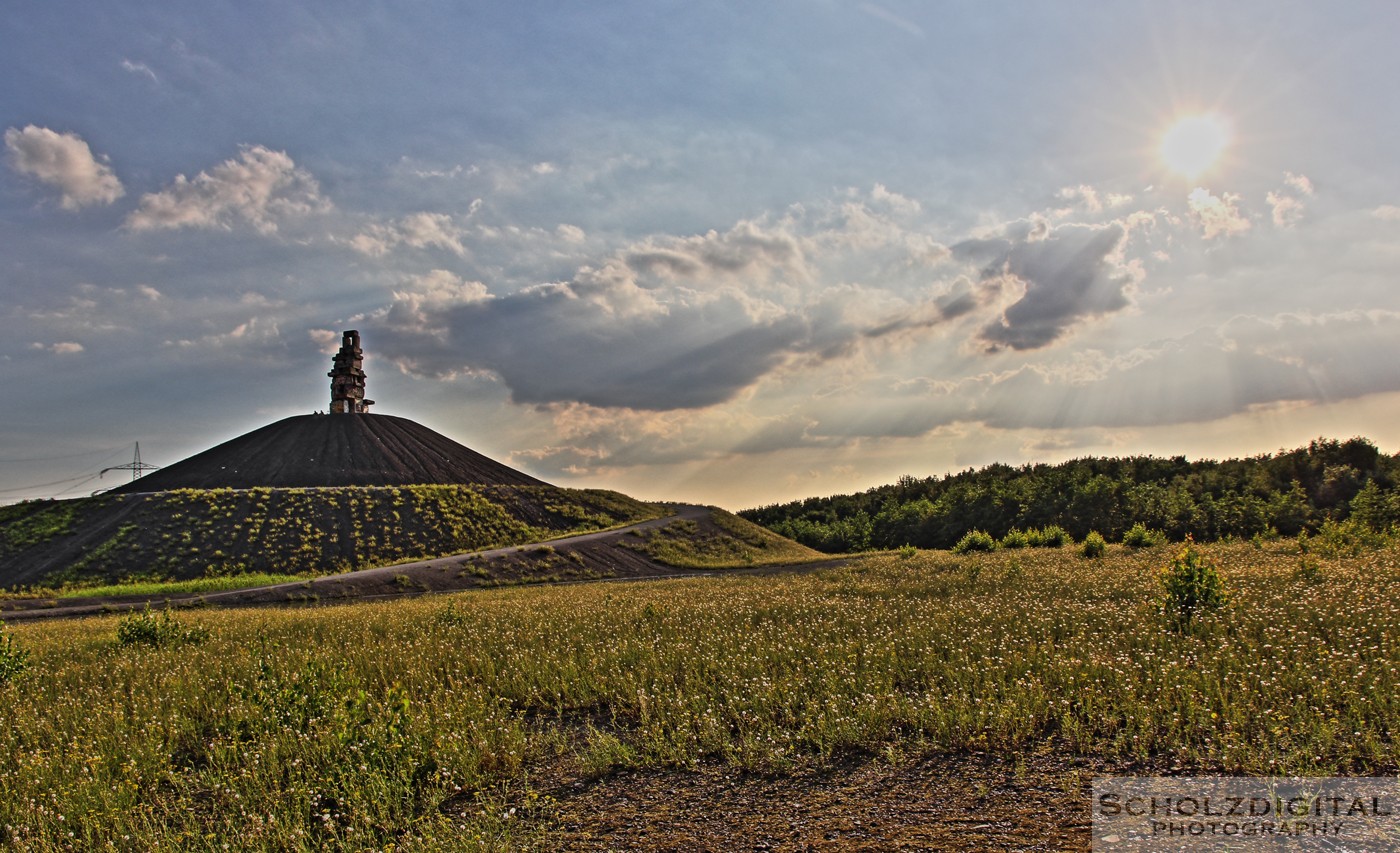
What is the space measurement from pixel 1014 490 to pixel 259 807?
64.5m

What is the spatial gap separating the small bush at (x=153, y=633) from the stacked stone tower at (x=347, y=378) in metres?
98.2

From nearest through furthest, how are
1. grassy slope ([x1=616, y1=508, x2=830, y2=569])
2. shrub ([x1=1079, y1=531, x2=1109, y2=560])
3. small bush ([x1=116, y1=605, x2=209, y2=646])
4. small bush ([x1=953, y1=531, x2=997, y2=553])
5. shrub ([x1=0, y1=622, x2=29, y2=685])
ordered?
shrub ([x1=0, y1=622, x2=29, y2=685]) → small bush ([x1=116, y1=605, x2=209, y2=646]) → shrub ([x1=1079, y1=531, x2=1109, y2=560]) → small bush ([x1=953, y1=531, x2=997, y2=553]) → grassy slope ([x1=616, y1=508, x2=830, y2=569])

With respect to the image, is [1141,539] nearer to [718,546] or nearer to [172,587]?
[718,546]

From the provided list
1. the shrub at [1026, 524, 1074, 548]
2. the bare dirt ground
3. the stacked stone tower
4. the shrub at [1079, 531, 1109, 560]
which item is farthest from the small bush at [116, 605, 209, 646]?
the stacked stone tower

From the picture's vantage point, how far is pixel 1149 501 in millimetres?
47344

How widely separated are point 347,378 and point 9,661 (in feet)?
340

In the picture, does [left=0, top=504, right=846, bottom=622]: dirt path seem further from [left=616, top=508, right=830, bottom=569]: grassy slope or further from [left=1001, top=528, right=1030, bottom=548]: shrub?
[left=1001, top=528, right=1030, bottom=548]: shrub

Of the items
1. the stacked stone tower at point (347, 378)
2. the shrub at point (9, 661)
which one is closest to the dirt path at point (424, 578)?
the shrub at point (9, 661)

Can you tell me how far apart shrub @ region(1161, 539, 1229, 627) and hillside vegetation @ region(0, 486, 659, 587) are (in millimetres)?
A: 49817

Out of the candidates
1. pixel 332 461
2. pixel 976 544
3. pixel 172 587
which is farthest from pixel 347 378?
pixel 976 544

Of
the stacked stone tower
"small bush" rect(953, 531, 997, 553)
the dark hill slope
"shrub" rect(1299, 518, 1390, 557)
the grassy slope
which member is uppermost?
the stacked stone tower

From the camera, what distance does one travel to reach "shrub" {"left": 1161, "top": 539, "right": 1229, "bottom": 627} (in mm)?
11094

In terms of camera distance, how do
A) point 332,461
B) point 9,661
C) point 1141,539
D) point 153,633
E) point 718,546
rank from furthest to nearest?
point 332,461 < point 718,546 < point 1141,539 < point 153,633 < point 9,661

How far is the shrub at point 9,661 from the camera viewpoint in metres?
12.1
